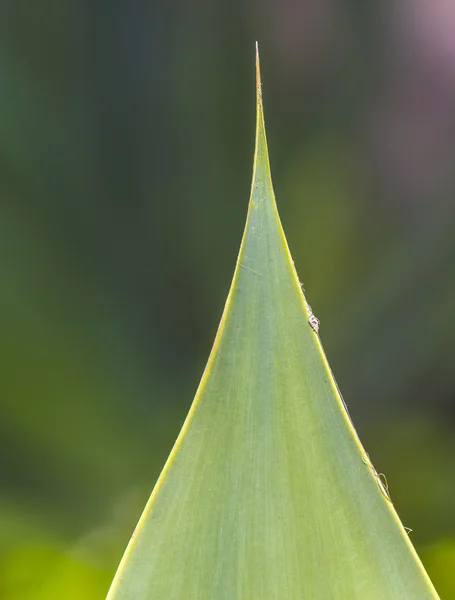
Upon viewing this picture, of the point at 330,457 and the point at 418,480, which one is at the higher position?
the point at 330,457

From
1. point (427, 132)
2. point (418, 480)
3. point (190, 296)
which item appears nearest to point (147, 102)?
point (190, 296)

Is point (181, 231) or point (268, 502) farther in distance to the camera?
point (181, 231)

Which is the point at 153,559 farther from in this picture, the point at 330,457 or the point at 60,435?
the point at 60,435

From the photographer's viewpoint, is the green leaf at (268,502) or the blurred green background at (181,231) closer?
the green leaf at (268,502)

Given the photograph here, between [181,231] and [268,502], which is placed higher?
[181,231]

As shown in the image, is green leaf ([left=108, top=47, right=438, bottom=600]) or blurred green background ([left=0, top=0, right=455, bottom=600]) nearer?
green leaf ([left=108, top=47, right=438, bottom=600])
